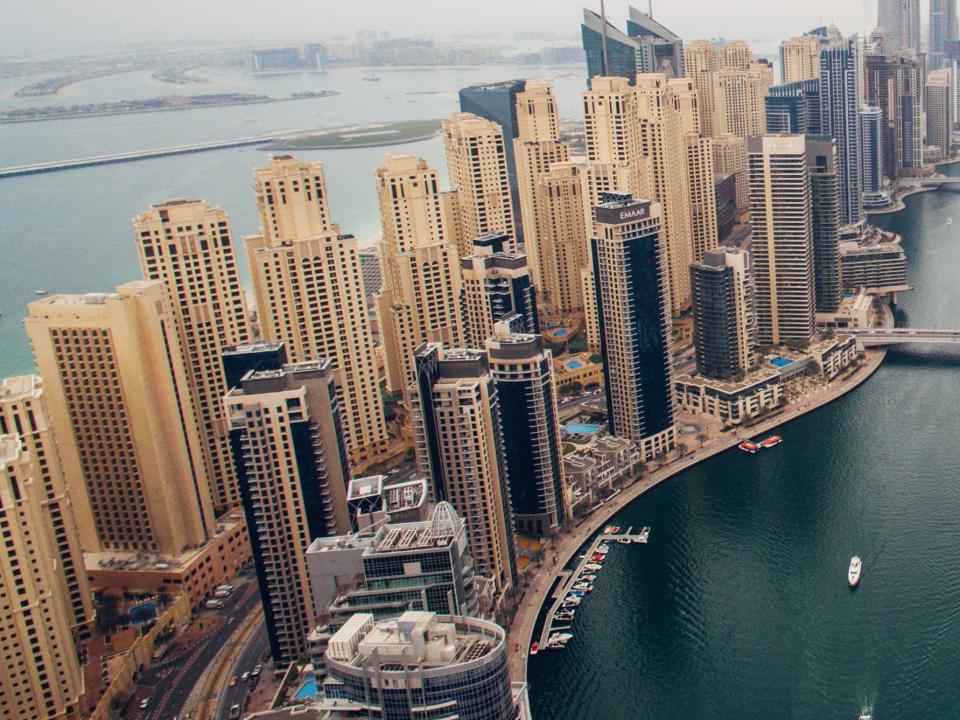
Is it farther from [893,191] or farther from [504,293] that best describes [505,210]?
[893,191]

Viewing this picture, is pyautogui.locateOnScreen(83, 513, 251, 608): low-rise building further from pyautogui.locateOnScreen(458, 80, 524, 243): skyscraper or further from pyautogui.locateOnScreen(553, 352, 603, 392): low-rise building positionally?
pyautogui.locateOnScreen(458, 80, 524, 243): skyscraper

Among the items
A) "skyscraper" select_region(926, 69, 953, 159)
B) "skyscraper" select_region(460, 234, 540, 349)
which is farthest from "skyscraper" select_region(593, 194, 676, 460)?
"skyscraper" select_region(926, 69, 953, 159)

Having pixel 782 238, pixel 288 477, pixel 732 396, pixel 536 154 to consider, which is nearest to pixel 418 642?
pixel 288 477

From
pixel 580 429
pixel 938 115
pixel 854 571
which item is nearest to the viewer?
pixel 854 571

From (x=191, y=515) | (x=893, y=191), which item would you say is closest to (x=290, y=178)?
(x=191, y=515)

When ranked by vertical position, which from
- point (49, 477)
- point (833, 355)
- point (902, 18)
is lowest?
point (833, 355)

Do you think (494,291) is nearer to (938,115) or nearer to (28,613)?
(28,613)

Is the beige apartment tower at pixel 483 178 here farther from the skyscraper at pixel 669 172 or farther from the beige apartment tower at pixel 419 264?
the skyscraper at pixel 669 172
